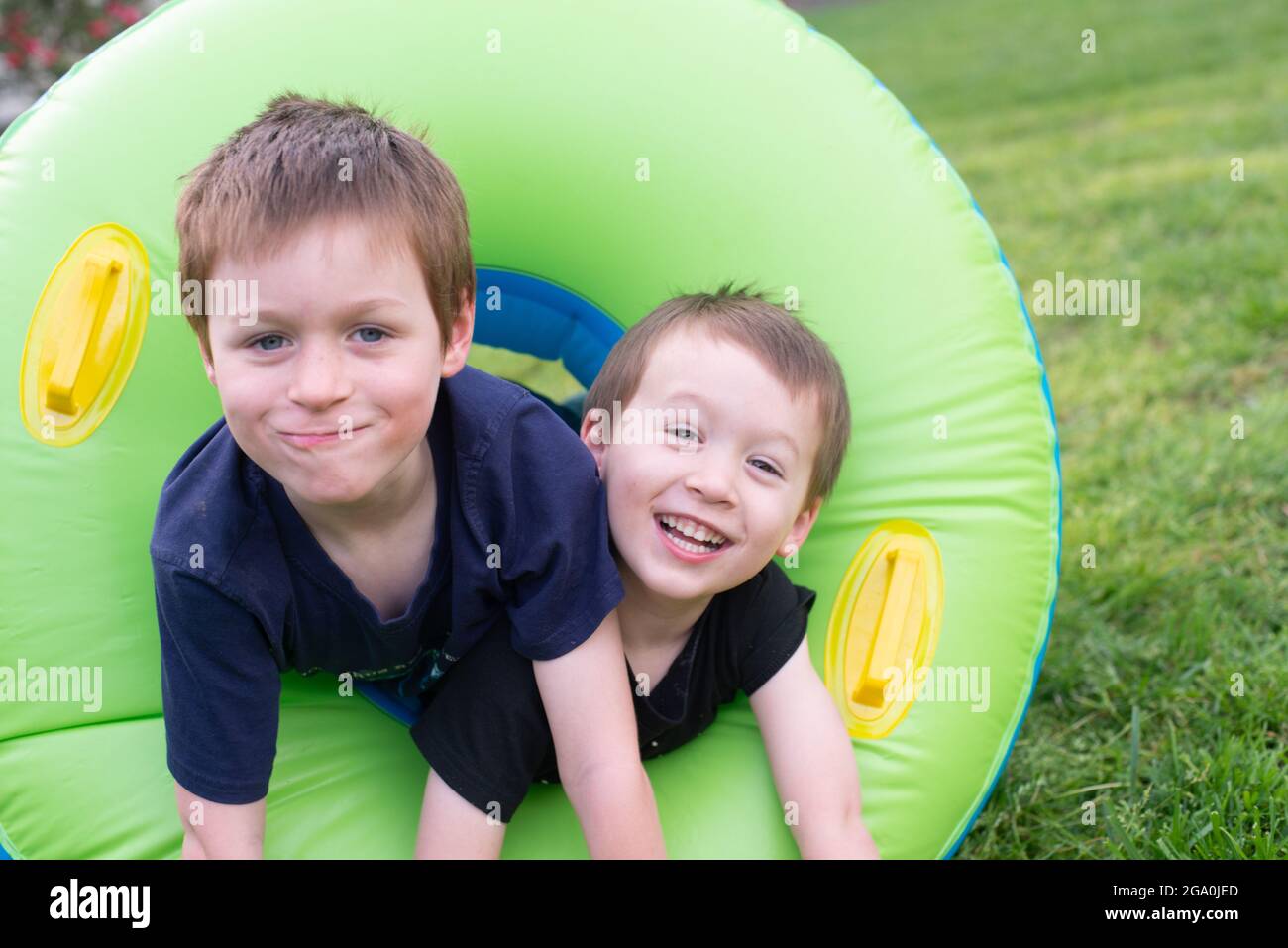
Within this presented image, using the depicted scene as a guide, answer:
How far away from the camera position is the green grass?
1762 mm

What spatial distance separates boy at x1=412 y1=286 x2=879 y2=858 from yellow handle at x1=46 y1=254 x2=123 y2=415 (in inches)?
22.7

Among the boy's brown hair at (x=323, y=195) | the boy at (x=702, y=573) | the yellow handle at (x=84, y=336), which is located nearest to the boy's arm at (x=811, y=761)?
the boy at (x=702, y=573)

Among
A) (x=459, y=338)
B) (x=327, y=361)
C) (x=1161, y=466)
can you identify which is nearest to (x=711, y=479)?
(x=459, y=338)

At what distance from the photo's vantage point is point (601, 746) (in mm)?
1414

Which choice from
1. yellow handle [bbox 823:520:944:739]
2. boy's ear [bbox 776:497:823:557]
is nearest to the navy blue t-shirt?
boy's ear [bbox 776:497:823:557]

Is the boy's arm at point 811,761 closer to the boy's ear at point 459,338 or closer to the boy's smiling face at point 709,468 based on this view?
the boy's smiling face at point 709,468

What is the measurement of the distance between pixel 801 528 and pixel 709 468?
0.67 ft

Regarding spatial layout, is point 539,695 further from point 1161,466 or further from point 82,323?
point 1161,466

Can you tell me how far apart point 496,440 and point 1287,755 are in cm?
122

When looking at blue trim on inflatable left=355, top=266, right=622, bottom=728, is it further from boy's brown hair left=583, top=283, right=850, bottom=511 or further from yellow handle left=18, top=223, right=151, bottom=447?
yellow handle left=18, top=223, right=151, bottom=447

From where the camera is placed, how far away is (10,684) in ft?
4.89

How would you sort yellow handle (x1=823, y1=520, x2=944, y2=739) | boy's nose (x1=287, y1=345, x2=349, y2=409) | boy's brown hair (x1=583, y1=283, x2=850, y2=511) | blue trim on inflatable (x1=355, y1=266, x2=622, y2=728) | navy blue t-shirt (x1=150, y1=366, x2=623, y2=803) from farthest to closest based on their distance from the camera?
1. blue trim on inflatable (x1=355, y1=266, x2=622, y2=728)
2. yellow handle (x1=823, y1=520, x2=944, y2=739)
3. boy's brown hair (x1=583, y1=283, x2=850, y2=511)
4. navy blue t-shirt (x1=150, y1=366, x2=623, y2=803)
5. boy's nose (x1=287, y1=345, x2=349, y2=409)

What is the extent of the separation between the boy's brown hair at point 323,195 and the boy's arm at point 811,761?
609mm
